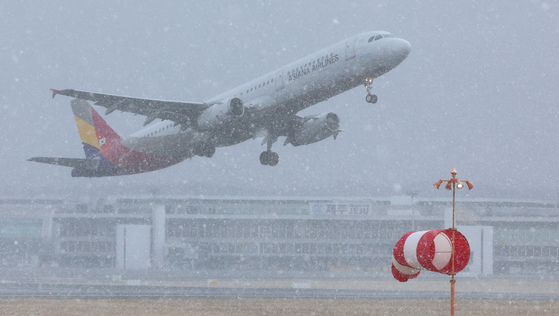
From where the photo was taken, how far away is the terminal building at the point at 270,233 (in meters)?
89.0

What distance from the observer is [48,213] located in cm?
10081

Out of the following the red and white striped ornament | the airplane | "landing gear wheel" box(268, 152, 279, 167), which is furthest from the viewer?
"landing gear wheel" box(268, 152, 279, 167)

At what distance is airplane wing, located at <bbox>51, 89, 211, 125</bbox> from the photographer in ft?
131

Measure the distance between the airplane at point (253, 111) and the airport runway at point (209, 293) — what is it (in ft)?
43.3

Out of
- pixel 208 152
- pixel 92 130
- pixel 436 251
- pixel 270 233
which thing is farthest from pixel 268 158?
pixel 270 233

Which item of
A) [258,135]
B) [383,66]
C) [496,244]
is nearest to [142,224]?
[496,244]

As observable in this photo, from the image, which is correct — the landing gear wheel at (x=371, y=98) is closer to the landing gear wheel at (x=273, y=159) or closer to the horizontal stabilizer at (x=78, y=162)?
the landing gear wheel at (x=273, y=159)

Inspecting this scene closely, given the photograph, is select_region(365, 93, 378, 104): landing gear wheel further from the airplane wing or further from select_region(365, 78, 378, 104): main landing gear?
the airplane wing

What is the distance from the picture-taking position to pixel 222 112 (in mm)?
38906

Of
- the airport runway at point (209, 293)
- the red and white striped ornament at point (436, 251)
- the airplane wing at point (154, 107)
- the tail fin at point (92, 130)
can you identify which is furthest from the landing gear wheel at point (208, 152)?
the red and white striped ornament at point (436, 251)

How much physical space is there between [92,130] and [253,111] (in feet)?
71.7

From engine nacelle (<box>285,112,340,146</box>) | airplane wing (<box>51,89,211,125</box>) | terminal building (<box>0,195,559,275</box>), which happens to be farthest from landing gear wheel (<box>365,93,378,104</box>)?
terminal building (<box>0,195,559,275</box>)

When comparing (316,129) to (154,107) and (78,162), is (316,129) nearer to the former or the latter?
(154,107)

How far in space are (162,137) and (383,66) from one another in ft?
61.2
